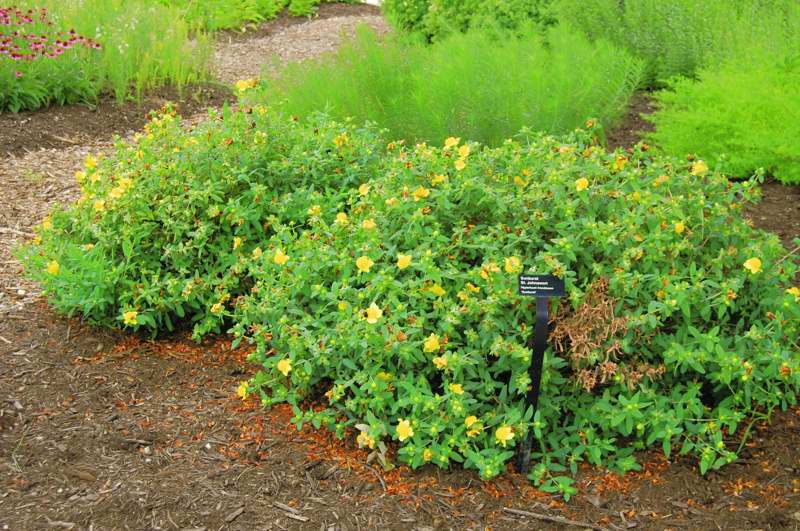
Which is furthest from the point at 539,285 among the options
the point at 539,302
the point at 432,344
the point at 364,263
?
the point at 364,263

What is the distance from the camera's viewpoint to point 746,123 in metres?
4.30

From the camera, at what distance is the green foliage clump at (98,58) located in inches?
238

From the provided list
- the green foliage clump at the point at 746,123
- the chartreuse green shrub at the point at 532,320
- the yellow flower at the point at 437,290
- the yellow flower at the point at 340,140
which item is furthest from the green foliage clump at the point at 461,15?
the yellow flower at the point at 437,290

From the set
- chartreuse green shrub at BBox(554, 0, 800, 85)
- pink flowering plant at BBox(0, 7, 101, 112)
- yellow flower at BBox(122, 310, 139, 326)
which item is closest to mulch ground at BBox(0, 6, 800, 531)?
yellow flower at BBox(122, 310, 139, 326)

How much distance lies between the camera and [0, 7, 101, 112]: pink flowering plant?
19.6 feet

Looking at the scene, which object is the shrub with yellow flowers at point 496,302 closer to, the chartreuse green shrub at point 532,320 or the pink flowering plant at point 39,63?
the chartreuse green shrub at point 532,320

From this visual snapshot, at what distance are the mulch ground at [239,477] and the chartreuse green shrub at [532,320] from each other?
0.29 feet

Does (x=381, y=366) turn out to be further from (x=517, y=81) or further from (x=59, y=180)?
(x=59, y=180)

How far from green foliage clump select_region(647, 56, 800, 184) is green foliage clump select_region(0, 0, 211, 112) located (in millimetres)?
3949

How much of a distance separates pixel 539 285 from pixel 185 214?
1.61 meters

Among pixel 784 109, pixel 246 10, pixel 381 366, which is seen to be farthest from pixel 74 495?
pixel 246 10

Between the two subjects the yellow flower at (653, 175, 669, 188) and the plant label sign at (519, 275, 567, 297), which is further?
the yellow flower at (653, 175, 669, 188)

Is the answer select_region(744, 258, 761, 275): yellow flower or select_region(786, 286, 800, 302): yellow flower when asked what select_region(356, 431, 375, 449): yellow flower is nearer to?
select_region(744, 258, 761, 275): yellow flower

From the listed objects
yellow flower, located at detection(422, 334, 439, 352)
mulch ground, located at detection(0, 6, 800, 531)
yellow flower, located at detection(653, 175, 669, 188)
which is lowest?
mulch ground, located at detection(0, 6, 800, 531)
